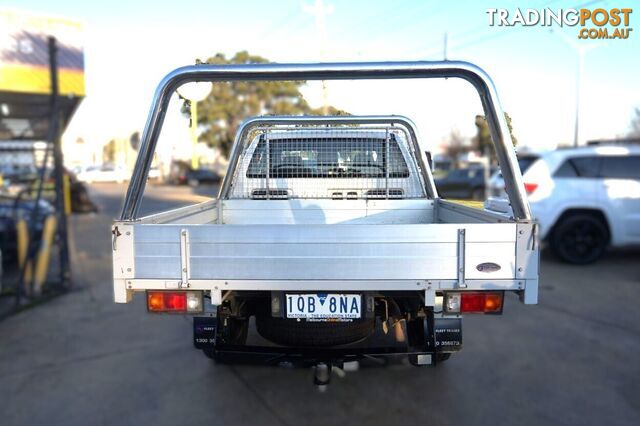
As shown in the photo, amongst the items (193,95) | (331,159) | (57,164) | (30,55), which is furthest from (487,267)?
(30,55)

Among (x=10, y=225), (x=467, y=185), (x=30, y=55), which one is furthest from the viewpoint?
(x=467, y=185)

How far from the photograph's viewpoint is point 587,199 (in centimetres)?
772

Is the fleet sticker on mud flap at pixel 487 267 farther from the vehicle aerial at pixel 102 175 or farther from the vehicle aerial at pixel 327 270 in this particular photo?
the vehicle aerial at pixel 102 175

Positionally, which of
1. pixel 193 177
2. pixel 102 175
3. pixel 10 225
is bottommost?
pixel 10 225

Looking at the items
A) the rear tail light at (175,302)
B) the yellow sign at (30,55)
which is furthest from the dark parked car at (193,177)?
the rear tail light at (175,302)

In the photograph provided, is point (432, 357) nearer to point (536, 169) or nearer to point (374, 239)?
point (374, 239)

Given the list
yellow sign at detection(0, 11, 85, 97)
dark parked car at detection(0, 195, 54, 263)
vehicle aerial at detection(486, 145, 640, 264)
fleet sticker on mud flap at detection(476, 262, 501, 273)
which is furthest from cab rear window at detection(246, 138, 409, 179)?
dark parked car at detection(0, 195, 54, 263)

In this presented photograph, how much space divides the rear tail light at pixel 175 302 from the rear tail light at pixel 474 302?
1375 mm

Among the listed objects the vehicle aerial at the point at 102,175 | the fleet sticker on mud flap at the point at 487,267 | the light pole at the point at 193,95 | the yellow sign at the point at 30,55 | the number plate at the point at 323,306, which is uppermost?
the yellow sign at the point at 30,55

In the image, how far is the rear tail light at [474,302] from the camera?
262 cm

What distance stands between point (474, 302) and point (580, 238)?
244 inches

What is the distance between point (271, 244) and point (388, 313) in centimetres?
104

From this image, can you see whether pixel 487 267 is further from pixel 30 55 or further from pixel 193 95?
pixel 30 55

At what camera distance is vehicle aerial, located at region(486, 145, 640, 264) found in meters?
7.69
